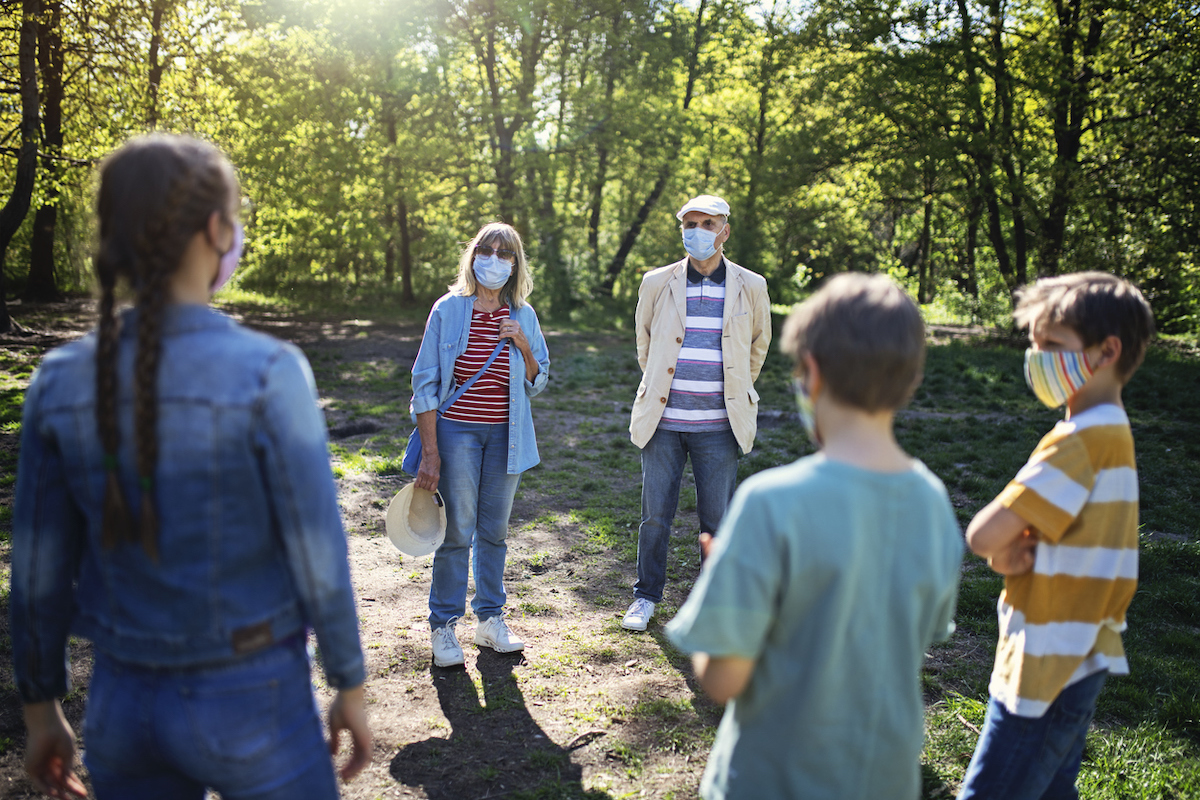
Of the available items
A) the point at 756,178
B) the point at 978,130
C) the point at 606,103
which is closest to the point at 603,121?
the point at 606,103

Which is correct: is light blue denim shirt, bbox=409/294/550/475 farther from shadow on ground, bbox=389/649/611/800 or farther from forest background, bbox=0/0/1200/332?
forest background, bbox=0/0/1200/332

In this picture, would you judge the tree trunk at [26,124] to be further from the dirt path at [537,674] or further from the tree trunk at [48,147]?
the dirt path at [537,674]

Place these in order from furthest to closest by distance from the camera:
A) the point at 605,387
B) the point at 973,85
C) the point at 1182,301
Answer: the point at 1182,301 < the point at 973,85 < the point at 605,387

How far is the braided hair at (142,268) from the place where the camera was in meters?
1.38

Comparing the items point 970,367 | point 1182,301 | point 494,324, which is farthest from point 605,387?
point 1182,301

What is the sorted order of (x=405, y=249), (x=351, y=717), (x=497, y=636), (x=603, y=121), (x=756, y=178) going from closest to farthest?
(x=351, y=717) → (x=497, y=636) → (x=603, y=121) → (x=756, y=178) → (x=405, y=249)

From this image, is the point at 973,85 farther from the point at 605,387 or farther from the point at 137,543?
the point at 137,543

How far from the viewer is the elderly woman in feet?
12.6

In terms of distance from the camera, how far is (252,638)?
57.4 inches

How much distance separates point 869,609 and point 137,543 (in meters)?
1.35

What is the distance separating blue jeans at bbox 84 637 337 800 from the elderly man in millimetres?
2887

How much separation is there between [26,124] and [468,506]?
439 inches

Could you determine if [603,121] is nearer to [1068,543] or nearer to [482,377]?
[482,377]

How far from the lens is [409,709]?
362 cm
